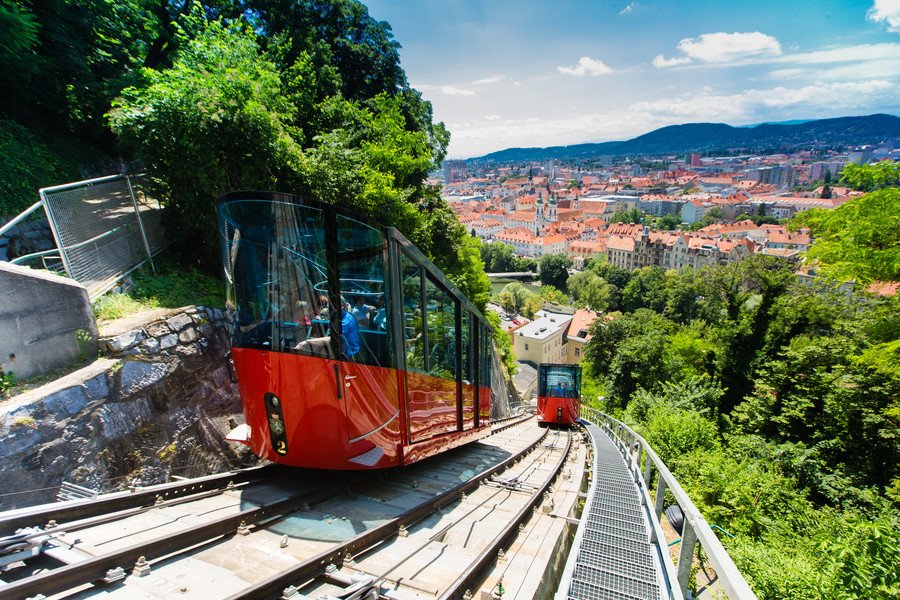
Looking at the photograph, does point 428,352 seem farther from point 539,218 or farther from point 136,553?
point 539,218

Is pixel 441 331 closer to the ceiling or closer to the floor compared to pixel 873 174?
closer to the floor

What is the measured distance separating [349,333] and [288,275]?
91cm

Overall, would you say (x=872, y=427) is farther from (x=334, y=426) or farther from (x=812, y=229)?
(x=334, y=426)

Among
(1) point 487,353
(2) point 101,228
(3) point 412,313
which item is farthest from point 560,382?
(2) point 101,228

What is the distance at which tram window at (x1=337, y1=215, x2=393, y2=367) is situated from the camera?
15.3ft

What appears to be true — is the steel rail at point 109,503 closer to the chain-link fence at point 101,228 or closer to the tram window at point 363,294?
the tram window at point 363,294

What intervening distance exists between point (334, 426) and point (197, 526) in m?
1.45

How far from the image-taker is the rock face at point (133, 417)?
16.5 feet

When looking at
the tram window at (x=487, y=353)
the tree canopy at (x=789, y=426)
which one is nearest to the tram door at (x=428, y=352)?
the tram window at (x=487, y=353)

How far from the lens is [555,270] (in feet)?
336

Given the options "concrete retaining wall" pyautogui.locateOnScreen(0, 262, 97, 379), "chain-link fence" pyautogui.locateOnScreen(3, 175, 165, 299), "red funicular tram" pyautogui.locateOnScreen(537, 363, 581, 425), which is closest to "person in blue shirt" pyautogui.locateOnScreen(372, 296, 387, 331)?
"concrete retaining wall" pyautogui.locateOnScreen(0, 262, 97, 379)

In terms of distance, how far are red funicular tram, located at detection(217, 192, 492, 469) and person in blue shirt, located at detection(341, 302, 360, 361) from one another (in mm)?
11

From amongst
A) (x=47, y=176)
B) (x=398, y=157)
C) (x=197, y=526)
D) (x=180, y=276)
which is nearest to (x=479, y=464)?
(x=197, y=526)

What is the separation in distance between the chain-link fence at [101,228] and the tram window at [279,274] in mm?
4449
